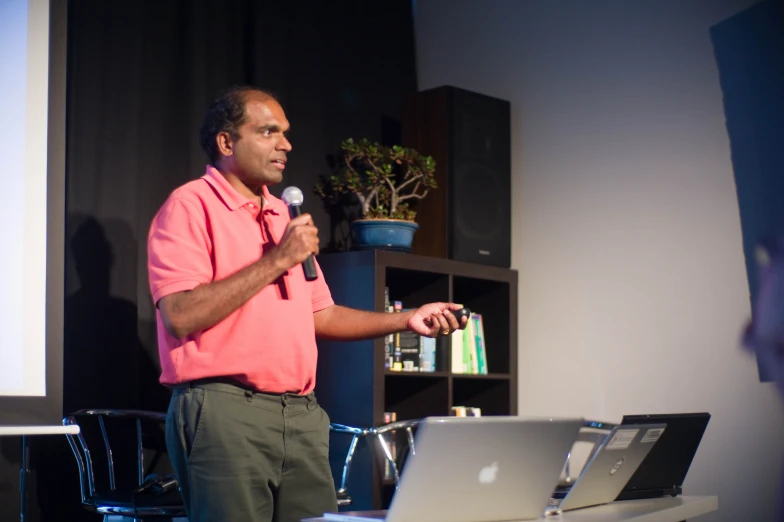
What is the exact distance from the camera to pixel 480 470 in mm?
1563

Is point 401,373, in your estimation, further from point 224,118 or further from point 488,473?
point 488,473

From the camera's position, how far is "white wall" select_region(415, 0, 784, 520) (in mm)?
3799

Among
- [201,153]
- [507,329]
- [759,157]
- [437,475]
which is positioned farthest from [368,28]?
[437,475]

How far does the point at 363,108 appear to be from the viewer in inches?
175

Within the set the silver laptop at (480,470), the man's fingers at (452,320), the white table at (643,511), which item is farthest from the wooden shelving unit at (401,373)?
the silver laptop at (480,470)

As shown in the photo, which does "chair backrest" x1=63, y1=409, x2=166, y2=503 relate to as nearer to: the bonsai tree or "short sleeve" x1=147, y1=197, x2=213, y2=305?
"short sleeve" x1=147, y1=197, x2=213, y2=305

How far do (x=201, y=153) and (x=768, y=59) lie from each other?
2289mm

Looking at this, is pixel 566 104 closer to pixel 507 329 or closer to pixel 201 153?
pixel 507 329

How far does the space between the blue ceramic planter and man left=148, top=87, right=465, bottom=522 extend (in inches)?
60.8

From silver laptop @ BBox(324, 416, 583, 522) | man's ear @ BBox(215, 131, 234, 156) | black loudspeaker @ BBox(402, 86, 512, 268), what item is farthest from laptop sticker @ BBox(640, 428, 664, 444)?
black loudspeaker @ BBox(402, 86, 512, 268)

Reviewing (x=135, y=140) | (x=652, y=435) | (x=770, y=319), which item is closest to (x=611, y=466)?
(x=652, y=435)

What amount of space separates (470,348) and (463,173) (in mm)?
780

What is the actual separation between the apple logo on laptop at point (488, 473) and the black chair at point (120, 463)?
1.35m

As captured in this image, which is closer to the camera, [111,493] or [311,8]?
[111,493]
